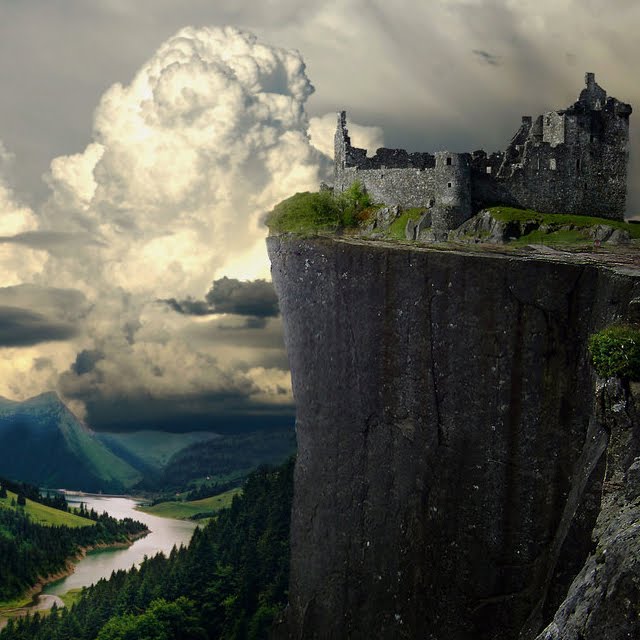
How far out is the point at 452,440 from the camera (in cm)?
4350

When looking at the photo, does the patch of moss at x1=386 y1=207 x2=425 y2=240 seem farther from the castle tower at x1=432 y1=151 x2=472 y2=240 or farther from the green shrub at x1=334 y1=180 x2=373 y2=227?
the green shrub at x1=334 y1=180 x2=373 y2=227

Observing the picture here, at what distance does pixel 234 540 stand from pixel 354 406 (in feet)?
279

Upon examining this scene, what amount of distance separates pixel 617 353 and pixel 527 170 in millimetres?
34989

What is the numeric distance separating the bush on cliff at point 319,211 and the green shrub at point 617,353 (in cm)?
1950

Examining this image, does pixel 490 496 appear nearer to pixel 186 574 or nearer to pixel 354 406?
pixel 354 406

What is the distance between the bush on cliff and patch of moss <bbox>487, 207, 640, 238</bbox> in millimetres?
8372

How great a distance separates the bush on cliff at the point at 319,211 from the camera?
192 ft

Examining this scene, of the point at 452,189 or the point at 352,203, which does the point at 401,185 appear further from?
the point at 452,189

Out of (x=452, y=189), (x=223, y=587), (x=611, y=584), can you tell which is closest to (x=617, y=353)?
(x=611, y=584)

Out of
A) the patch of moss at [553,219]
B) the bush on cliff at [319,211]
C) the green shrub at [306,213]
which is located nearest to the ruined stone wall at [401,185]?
the bush on cliff at [319,211]

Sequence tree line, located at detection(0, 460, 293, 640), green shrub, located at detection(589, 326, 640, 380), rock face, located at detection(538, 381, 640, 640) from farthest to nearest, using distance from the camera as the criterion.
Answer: tree line, located at detection(0, 460, 293, 640), green shrub, located at detection(589, 326, 640, 380), rock face, located at detection(538, 381, 640, 640)

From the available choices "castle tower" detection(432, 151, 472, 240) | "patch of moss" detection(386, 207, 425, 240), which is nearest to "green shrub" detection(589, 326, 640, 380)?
"patch of moss" detection(386, 207, 425, 240)

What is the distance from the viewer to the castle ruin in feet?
219

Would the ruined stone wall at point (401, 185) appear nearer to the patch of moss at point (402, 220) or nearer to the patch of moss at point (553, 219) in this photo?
the patch of moss at point (402, 220)
